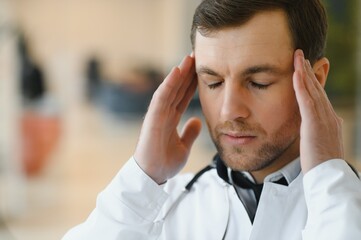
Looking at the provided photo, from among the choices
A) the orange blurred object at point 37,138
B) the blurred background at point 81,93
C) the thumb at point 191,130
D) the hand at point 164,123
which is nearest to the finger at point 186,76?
the hand at point 164,123

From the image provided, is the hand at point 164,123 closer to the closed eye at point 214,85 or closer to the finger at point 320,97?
the closed eye at point 214,85

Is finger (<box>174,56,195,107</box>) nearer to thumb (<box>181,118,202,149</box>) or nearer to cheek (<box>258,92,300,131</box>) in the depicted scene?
thumb (<box>181,118,202,149</box>)

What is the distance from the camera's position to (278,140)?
4.79 ft

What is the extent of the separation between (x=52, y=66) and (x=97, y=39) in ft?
4.49

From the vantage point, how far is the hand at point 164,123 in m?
1.54

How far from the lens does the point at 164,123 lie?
1.57 meters

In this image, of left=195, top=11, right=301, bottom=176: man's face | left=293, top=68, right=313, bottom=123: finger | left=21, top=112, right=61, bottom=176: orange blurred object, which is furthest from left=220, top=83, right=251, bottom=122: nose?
left=21, top=112, right=61, bottom=176: orange blurred object

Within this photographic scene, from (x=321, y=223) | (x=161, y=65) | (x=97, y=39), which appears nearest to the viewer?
(x=321, y=223)

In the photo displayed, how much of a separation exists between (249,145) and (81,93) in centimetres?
1377

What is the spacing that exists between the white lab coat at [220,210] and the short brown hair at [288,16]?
308mm

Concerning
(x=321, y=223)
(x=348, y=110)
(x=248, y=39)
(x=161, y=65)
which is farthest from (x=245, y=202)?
(x=161, y=65)

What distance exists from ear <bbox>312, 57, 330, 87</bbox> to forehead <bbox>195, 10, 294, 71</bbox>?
4.9 inches

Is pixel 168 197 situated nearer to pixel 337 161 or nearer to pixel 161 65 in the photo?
pixel 337 161

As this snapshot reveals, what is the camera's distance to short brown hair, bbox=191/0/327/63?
54.8 inches
